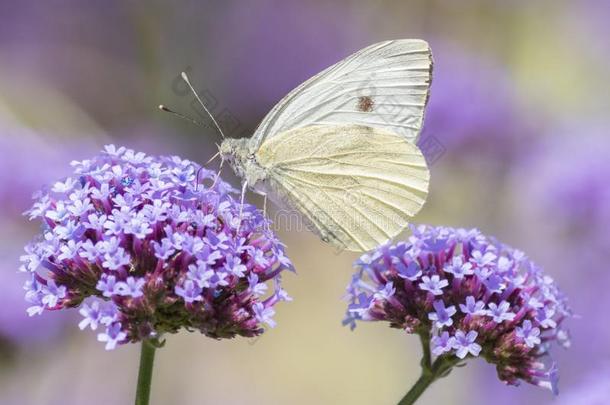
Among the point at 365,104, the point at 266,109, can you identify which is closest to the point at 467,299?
the point at 365,104

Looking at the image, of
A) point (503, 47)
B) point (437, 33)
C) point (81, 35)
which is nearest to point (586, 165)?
point (503, 47)

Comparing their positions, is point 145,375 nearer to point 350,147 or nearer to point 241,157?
point 241,157

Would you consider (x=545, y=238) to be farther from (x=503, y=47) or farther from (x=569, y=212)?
(x=503, y=47)

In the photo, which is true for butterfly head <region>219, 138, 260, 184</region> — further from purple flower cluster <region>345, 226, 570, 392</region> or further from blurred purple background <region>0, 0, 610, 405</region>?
blurred purple background <region>0, 0, 610, 405</region>

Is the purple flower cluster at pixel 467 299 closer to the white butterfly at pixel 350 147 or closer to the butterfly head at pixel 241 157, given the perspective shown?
the white butterfly at pixel 350 147

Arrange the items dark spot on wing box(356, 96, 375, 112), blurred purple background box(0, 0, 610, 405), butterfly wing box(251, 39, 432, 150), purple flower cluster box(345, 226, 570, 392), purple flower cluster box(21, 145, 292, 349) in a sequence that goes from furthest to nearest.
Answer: blurred purple background box(0, 0, 610, 405) < dark spot on wing box(356, 96, 375, 112) < butterfly wing box(251, 39, 432, 150) < purple flower cluster box(345, 226, 570, 392) < purple flower cluster box(21, 145, 292, 349)

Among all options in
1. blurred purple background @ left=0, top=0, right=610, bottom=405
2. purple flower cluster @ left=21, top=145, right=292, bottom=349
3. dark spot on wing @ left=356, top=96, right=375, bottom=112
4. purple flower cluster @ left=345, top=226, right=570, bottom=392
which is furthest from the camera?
blurred purple background @ left=0, top=0, right=610, bottom=405

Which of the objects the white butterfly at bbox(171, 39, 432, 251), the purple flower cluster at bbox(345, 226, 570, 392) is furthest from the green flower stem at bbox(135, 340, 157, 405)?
the white butterfly at bbox(171, 39, 432, 251)
